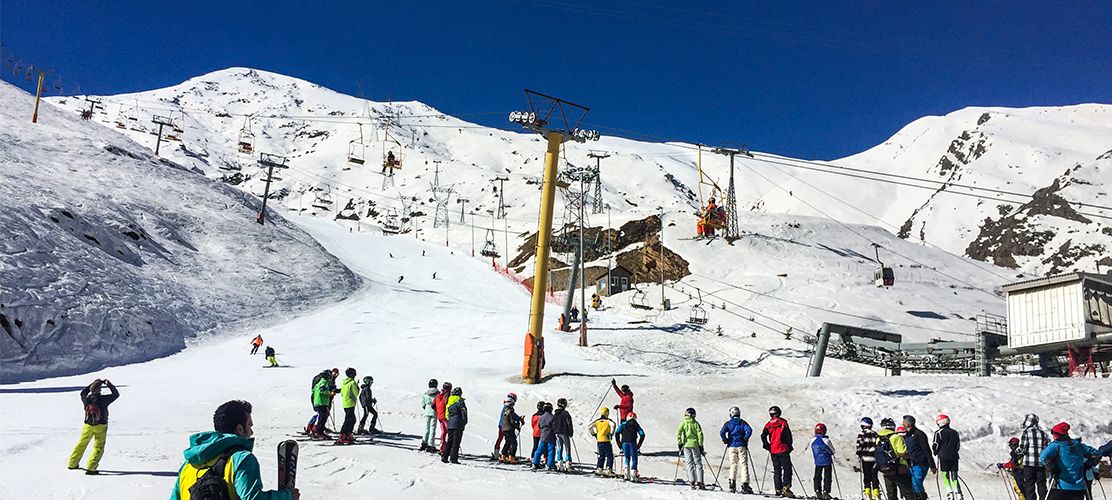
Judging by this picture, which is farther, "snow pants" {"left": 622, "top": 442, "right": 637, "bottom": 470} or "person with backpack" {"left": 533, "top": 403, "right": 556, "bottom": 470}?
"person with backpack" {"left": 533, "top": 403, "right": 556, "bottom": 470}

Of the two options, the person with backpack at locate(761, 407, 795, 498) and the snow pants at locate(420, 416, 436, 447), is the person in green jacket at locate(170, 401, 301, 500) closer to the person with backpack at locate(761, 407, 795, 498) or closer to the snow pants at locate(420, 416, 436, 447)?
the person with backpack at locate(761, 407, 795, 498)

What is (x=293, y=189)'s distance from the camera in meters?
162

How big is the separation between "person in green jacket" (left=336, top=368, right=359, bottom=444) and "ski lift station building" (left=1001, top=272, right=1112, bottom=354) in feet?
95.3

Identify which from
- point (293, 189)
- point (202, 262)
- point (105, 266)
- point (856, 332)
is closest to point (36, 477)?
point (105, 266)

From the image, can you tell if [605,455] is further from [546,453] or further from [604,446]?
[546,453]

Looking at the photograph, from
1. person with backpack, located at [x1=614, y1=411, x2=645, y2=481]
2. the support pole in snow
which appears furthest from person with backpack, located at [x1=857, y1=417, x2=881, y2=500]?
the support pole in snow

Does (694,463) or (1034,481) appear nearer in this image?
(1034,481)

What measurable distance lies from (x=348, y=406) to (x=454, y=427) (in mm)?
2860

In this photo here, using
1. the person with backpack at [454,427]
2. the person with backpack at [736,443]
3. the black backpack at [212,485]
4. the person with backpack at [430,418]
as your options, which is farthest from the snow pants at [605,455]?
the black backpack at [212,485]

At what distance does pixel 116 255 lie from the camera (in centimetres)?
3516

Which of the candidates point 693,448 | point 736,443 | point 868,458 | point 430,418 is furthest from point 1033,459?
point 430,418

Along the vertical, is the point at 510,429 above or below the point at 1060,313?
below

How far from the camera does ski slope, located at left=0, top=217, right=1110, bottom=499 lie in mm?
11234

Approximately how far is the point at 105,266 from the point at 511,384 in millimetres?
20601
